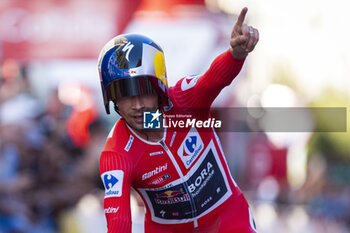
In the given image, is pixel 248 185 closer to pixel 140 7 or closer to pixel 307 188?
pixel 307 188

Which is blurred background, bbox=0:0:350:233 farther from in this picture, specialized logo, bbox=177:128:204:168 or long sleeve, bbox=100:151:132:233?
long sleeve, bbox=100:151:132:233

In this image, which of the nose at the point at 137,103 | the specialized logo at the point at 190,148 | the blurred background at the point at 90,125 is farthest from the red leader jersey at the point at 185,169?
the blurred background at the point at 90,125

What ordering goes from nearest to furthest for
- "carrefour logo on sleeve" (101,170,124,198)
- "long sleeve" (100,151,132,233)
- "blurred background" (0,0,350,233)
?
1. "long sleeve" (100,151,132,233)
2. "carrefour logo on sleeve" (101,170,124,198)
3. "blurred background" (0,0,350,233)

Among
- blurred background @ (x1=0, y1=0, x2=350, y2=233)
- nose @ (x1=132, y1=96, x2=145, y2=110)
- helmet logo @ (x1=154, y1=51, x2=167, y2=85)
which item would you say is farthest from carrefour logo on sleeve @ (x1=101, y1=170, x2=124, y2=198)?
blurred background @ (x1=0, y1=0, x2=350, y2=233)

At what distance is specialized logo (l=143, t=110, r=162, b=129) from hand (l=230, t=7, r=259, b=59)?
71 centimetres

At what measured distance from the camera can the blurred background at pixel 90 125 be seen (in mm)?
9633

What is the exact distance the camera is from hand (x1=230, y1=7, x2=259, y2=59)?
4395 mm

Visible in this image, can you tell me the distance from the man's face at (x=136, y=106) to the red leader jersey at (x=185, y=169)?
16 cm

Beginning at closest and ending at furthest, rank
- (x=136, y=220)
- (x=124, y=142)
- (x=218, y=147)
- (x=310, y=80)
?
(x=124, y=142), (x=218, y=147), (x=136, y=220), (x=310, y=80)

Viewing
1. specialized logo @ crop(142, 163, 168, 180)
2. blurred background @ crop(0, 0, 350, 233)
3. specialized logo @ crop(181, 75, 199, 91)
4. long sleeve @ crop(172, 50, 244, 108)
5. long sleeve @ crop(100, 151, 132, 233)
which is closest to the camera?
long sleeve @ crop(100, 151, 132, 233)

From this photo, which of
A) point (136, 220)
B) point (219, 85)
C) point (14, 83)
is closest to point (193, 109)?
point (219, 85)

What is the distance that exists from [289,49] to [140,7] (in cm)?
1109

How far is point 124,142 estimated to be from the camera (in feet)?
15.4

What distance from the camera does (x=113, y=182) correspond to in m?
4.42
